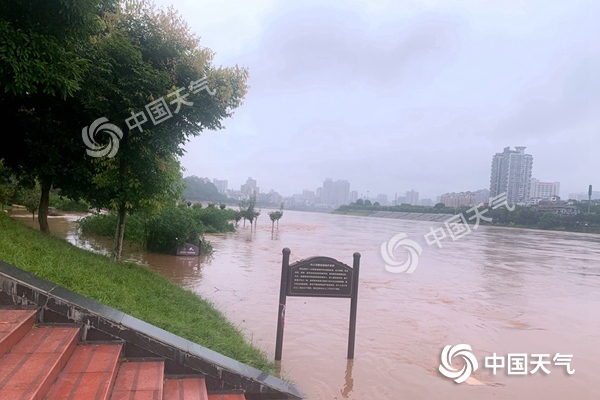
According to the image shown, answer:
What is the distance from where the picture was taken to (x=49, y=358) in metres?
2.79

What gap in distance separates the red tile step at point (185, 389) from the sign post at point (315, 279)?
162cm

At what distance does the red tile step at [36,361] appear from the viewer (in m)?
2.45

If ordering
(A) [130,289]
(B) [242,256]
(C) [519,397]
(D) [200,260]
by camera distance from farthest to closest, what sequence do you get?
(B) [242,256] → (D) [200,260] → (A) [130,289] → (C) [519,397]

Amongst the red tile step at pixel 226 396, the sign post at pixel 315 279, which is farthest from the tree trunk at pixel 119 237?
the red tile step at pixel 226 396

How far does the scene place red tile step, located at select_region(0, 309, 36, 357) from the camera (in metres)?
2.77

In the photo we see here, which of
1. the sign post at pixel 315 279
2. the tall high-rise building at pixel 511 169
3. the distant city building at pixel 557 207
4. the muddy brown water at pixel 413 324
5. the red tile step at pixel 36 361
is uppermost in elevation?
the tall high-rise building at pixel 511 169

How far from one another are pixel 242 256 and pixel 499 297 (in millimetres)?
8681

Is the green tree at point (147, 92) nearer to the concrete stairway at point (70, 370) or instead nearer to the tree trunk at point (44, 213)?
the tree trunk at point (44, 213)

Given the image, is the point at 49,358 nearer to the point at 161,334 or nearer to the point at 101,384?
the point at 101,384

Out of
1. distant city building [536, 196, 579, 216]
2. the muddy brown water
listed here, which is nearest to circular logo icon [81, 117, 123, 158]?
the muddy brown water

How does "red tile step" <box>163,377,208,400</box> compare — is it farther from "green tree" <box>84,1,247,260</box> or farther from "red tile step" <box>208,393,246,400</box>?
"green tree" <box>84,1,247,260</box>

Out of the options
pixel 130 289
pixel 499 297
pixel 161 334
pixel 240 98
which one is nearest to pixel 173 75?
pixel 240 98

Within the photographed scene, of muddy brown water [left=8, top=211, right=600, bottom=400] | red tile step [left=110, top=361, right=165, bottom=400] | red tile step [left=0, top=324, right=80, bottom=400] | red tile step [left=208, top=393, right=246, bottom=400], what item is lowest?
muddy brown water [left=8, top=211, right=600, bottom=400]

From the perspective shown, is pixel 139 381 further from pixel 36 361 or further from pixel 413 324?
pixel 413 324
